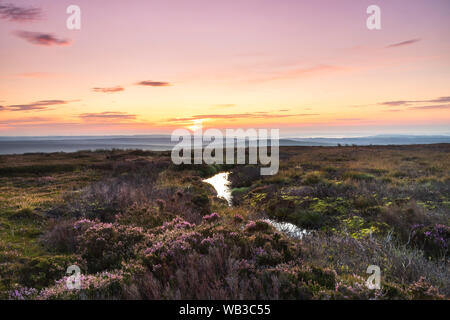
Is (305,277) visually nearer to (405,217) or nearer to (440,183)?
(405,217)

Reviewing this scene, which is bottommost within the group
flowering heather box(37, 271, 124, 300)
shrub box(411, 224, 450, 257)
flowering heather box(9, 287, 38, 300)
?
shrub box(411, 224, 450, 257)

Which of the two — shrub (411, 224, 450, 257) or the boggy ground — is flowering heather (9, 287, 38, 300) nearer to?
the boggy ground

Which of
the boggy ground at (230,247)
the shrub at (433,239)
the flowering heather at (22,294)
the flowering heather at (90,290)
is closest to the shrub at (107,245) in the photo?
the boggy ground at (230,247)

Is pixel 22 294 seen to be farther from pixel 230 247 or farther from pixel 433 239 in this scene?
pixel 433 239

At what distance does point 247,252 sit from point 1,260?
19.1 feet

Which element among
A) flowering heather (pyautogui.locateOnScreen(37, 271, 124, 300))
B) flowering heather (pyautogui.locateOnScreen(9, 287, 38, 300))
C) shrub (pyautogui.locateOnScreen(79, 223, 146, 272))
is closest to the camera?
flowering heather (pyautogui.locateOnScreen(37, 271, 124, 300))

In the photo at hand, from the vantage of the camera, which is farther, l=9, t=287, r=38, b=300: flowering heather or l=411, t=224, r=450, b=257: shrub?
l=411, t=224, r=450, b=257: shrub

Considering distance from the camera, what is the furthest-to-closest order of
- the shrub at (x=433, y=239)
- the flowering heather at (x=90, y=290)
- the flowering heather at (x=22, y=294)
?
the shrub at (x=433, y=239)
the flowering heather at (x=22, y=294)
the flowering heather at (x=90, y=290)

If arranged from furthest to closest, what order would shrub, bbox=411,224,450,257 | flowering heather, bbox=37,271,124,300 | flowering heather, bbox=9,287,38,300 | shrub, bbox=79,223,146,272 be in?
shrub, bbox=411,224,450,257 → shrub, bbox=79,223,146,272 → flowering heather, bbox=9,287,38,300 → flowering heather, bbox=37,271,124,300

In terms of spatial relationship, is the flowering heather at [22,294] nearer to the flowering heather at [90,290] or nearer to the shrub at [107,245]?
the flowering heather at [90,290]

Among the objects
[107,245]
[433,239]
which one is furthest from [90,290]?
[433,239]

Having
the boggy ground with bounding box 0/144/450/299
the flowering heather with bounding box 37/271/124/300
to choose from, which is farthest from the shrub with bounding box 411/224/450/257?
the flowering heather with bounding box 37/271/124/300

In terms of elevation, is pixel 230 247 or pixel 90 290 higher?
pixel 230 247

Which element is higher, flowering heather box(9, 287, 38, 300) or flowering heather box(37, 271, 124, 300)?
flowering heather box(37, 271, 124, 300)
